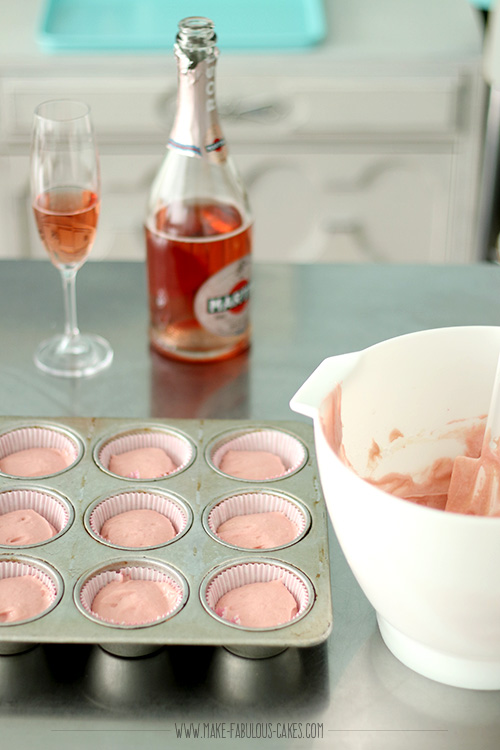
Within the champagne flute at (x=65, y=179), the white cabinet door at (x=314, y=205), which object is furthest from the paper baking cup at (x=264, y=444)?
the white cabinet door at (x=314, y=205)

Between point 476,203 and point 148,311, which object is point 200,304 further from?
point 476,203

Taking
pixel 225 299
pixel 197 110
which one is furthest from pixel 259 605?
pixel 197 110

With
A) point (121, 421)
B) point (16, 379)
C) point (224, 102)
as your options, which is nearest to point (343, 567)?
point (121, 421)

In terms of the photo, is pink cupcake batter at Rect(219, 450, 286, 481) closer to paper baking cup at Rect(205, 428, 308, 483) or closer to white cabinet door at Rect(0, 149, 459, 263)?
paper baking cup at Rect(205, 428, 308, 483)

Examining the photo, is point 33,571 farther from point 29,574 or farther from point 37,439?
point 37,439

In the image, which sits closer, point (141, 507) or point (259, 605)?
point (259, 605)
